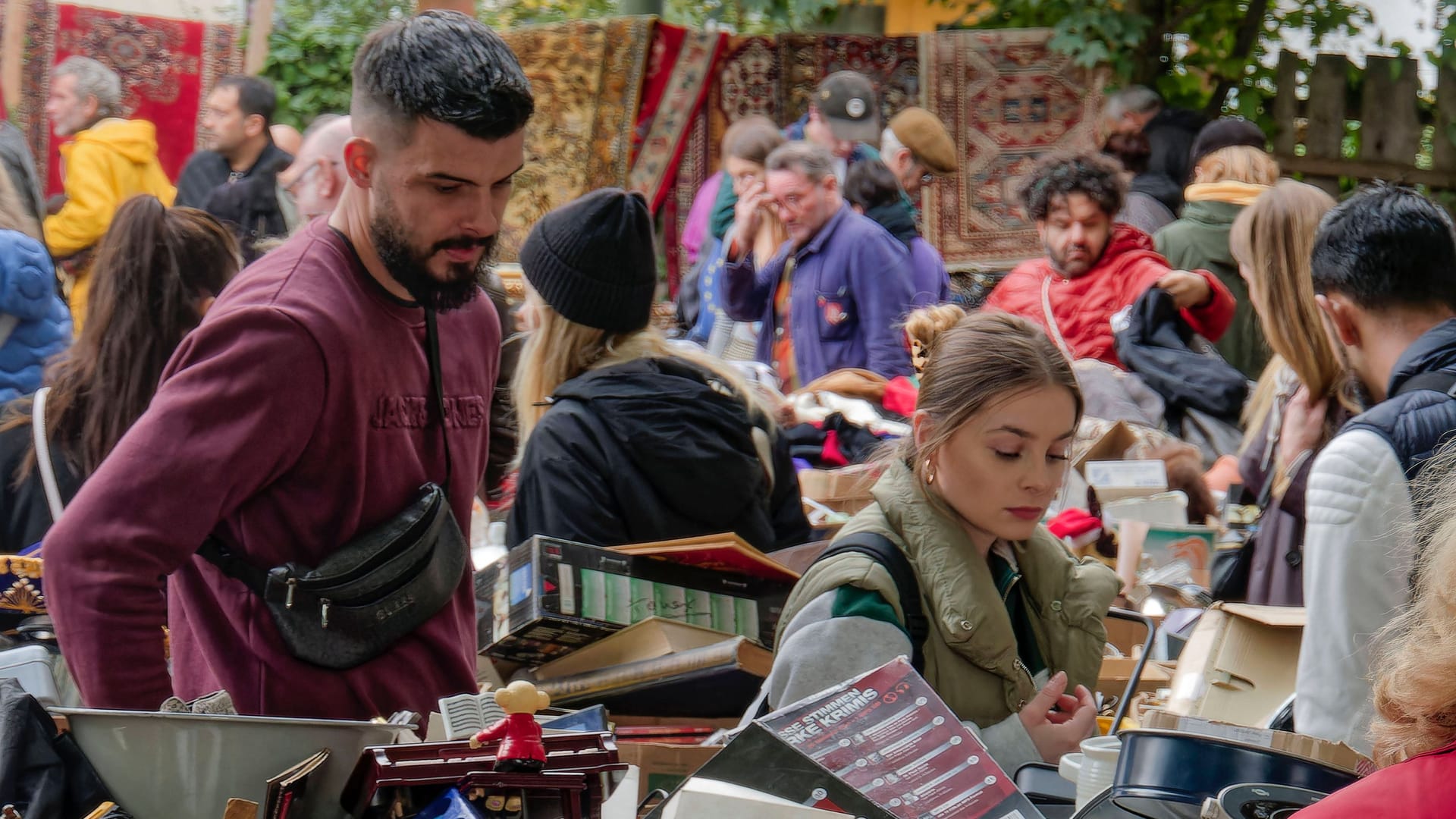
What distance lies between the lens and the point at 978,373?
270 cm

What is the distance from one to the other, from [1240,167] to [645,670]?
198 inches

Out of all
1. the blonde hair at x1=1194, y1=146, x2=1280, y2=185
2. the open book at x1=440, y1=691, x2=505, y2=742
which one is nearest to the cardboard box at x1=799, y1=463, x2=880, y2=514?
the open book at x1=440, y1=691, x2=505, y2=742

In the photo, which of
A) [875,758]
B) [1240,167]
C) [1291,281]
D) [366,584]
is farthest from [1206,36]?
[875,758]

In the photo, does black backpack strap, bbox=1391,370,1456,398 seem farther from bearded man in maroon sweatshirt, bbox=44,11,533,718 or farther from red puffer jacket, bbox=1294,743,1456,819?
bearded man in maroon sweatshirt, bbox=44,11,533,718

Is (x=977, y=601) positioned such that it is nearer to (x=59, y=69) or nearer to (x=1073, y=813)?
(x=1073, y=813)

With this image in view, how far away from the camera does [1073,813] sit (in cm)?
198

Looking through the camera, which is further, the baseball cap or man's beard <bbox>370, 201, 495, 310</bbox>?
the baseball cap

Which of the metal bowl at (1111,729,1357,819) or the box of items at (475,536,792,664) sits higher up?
the metal bowl at (1111,729,1357,819)

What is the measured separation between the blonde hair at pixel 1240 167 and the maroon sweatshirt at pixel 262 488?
544 cm

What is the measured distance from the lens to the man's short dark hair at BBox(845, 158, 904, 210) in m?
7.41

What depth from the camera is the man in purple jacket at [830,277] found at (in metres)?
6.38

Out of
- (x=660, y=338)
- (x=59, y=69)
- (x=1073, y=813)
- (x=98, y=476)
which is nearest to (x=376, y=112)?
(x=98, y=476)

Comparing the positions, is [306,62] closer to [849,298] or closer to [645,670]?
[849,298]

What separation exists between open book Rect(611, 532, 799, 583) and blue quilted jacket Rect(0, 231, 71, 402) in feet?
8.59
